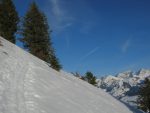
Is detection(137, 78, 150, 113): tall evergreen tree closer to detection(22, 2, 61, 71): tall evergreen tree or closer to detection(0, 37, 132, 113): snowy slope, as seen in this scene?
detection(22, 2, 61, 71): tall evergreen tree

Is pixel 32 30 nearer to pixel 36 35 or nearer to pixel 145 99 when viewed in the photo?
pixel 36 35

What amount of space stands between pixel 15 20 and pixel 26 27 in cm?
391

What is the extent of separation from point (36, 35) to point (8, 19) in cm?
736

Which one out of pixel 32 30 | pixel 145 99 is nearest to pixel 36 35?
pixel 32 30

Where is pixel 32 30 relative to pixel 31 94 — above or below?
above

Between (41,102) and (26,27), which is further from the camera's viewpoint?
(26,27)

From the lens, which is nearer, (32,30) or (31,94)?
(31,94)

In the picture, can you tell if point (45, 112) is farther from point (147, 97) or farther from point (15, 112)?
point (147, 97)

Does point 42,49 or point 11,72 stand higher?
point 42,49

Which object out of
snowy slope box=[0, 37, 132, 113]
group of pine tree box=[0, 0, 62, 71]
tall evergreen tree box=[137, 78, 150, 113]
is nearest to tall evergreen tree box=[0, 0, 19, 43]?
group of pine tree box=[0, 0, 62, 71]

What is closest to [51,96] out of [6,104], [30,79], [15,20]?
[30,79]

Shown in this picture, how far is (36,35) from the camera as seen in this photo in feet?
169

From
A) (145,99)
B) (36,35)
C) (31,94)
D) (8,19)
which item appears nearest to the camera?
(31,94)

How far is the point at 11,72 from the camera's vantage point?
71.7 feet
